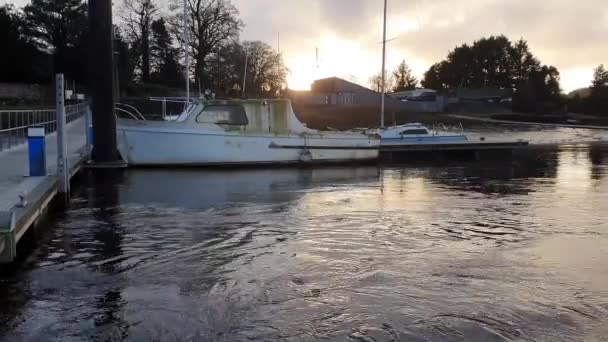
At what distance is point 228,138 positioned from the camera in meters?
22.0

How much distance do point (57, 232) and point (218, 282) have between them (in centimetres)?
415

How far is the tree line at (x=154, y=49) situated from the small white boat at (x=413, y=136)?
3206 centimetres

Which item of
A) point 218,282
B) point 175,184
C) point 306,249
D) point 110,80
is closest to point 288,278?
point 218,282

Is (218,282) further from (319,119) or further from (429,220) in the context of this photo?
(319,119)

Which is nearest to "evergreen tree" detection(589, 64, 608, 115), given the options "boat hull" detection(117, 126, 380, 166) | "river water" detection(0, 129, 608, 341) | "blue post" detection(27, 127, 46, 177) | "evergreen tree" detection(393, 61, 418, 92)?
"evergreen tree" detection(393, 61, 418, 92)

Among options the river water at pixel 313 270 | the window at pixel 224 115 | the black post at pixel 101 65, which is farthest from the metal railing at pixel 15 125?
the window at pixel 224 115

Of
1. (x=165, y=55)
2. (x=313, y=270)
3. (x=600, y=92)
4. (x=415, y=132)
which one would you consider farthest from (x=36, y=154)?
(x=600, y=92)

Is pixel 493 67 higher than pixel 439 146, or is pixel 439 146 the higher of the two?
pixel 493 67

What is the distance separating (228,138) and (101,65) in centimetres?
508

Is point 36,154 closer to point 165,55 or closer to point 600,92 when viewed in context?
point 165,55

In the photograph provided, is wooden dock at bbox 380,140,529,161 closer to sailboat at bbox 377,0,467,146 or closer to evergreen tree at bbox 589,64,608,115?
sailboat at bbox 377,0,467,146

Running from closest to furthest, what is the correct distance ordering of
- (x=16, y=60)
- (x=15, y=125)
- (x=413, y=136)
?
(x=15, y=125) < (x=413, y=136) < (x=16, y=60)

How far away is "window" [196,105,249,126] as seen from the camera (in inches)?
845

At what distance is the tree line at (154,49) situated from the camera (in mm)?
57625
